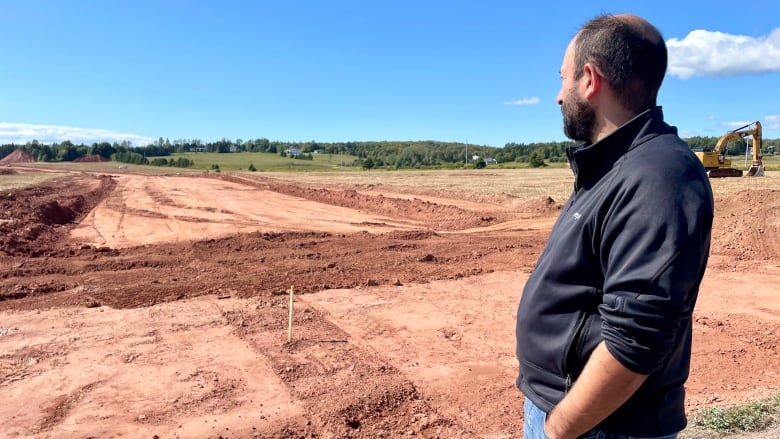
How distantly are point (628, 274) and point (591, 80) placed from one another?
661mm

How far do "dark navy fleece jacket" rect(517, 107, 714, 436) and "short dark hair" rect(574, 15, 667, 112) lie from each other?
2.9 inches

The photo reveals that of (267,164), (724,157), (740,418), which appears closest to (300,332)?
(740,418)

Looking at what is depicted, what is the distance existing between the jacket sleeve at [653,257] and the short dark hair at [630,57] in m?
0.30

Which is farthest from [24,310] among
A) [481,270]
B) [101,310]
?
[481,270]

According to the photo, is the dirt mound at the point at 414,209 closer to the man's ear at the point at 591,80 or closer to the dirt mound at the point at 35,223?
the dirt mound at the point at 35,223

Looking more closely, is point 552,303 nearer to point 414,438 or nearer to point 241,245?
point 414,438

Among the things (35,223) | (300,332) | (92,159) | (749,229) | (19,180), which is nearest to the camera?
(300,332)

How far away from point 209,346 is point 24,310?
3.39 meters

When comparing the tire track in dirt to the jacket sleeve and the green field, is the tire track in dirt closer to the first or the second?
the jacket sleeve

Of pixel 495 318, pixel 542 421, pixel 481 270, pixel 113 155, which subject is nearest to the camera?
pixel 542 421

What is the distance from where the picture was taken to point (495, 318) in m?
7.42

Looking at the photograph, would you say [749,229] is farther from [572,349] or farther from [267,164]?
[267,164]

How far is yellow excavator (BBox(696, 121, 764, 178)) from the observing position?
1202 inches

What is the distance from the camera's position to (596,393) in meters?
1.61
